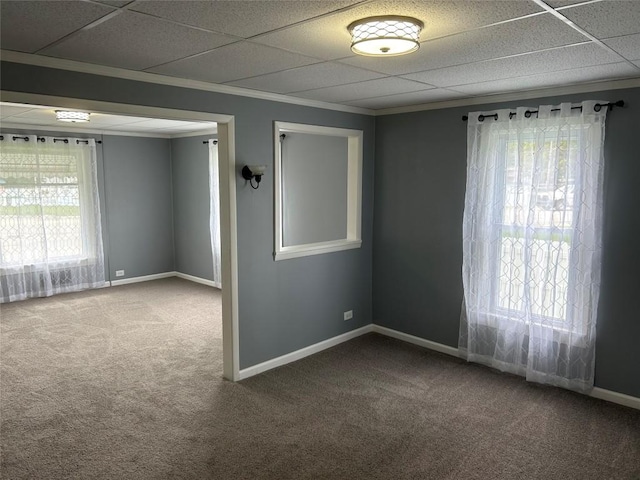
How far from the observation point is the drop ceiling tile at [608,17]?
182cm

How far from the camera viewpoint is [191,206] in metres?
7.33

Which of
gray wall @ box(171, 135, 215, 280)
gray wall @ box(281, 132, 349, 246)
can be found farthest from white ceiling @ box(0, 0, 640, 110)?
gray wall @ box(171, 135, 215, 280)

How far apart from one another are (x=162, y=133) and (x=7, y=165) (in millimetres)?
2137

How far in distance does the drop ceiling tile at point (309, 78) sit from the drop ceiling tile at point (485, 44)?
0.49ft

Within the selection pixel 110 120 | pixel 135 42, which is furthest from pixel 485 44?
pixel 110 120

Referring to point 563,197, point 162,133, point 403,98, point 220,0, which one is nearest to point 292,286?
point 403,98

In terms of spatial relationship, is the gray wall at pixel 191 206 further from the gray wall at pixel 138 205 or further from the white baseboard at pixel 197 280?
the gray wall at pixel 138 205

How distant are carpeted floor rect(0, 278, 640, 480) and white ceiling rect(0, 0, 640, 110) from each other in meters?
2.33

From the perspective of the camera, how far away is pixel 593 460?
2.83 m

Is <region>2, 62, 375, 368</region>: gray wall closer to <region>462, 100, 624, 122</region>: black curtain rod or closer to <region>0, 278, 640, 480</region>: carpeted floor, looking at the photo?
<region>0, 278, 640, 480</region>: carpeted floor

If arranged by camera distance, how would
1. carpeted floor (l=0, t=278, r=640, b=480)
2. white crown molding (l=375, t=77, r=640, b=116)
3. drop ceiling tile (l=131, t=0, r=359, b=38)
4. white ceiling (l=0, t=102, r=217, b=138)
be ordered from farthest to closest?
white ceiling (l=0, t=102, r=217, b=138) < white crown molding (l=375, t=77, r=640, b=116) < carpeted floor (l=0, t=278, r=640, b=480) < drop ceiling tile (l=131, t=0, r=359, b=38)

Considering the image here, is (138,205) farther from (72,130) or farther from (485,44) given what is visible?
(485,44)

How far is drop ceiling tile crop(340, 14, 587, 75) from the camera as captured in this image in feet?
6.85

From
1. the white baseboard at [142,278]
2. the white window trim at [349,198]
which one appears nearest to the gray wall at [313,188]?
the white window trim at [349,198]
